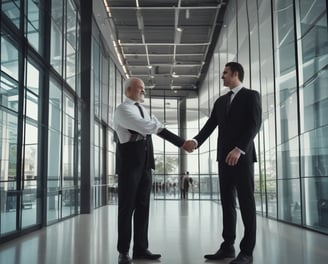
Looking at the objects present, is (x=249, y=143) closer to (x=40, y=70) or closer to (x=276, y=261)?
(x=276, y=261)

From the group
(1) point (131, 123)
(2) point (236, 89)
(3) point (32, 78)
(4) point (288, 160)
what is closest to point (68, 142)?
(3) point (32, 78)

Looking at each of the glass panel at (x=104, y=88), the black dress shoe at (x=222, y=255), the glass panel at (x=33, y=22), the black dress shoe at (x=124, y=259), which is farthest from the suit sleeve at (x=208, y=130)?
the glass panel at (x=104, y=88)

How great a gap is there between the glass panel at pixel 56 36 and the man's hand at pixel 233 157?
6.40 metres

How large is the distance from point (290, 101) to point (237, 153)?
200 inches

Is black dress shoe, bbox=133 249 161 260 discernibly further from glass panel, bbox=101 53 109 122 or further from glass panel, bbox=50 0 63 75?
glass panel, bbox=101 53 109 122

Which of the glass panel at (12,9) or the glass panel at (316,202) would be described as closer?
the glass panel at (12,9)

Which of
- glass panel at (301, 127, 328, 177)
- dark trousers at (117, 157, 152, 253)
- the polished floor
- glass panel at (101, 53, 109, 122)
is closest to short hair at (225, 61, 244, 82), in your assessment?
dark trousers at (117, 157, 152, 253)

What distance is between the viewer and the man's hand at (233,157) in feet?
11.0

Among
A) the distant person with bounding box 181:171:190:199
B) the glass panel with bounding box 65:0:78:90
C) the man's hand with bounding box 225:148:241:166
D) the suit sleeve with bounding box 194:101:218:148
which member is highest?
the glass panel with bounding box 65:0:78:90

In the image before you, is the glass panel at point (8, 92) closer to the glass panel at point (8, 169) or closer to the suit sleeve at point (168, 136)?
the glass panel at point (8, 169)

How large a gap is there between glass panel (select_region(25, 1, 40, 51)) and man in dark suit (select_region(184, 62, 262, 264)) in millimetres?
4751

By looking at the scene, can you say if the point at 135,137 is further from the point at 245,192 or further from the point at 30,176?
the point at 30,176

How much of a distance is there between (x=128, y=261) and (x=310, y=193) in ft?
15.4

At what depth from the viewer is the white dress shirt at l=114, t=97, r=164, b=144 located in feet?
11.2
